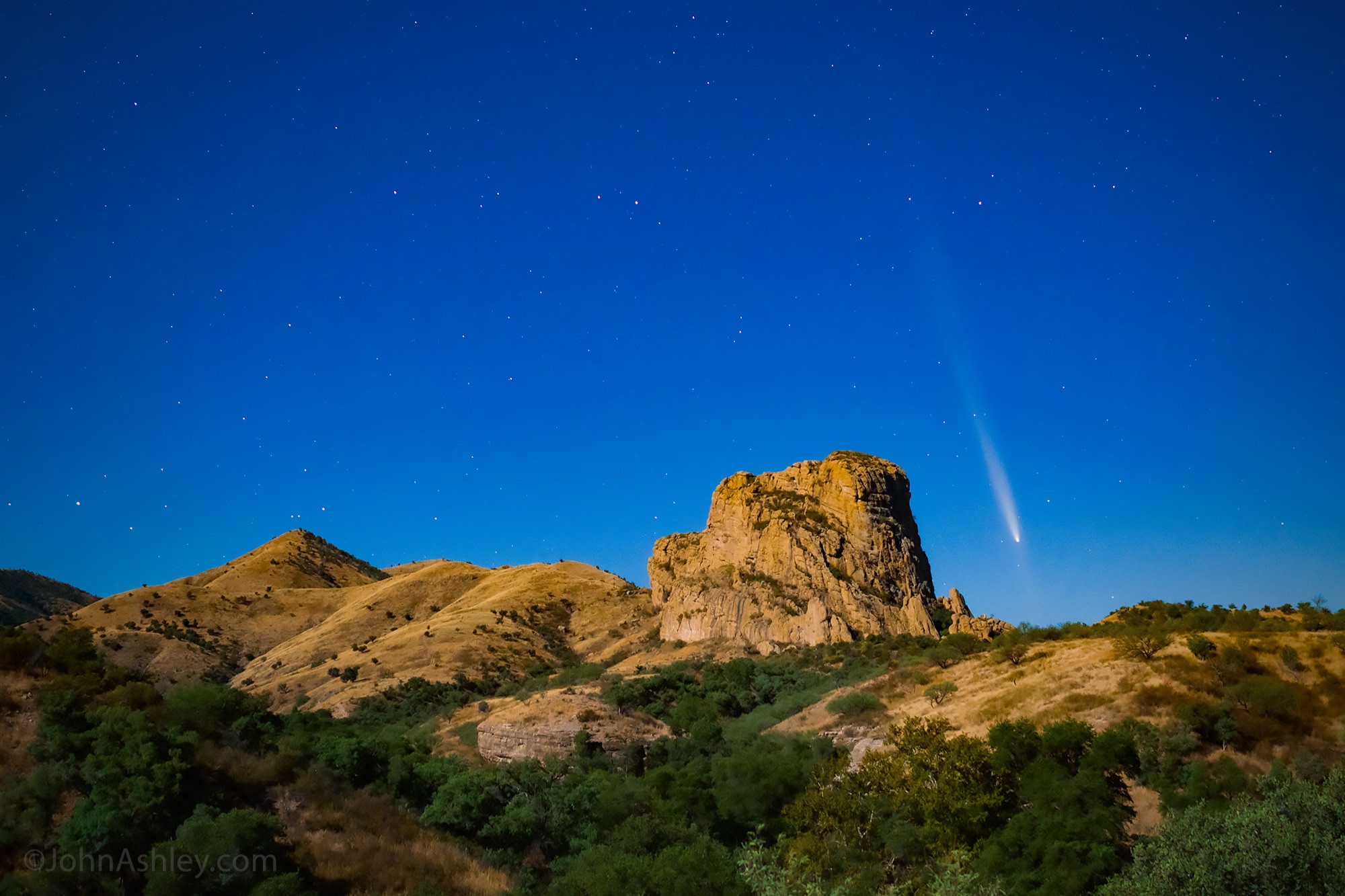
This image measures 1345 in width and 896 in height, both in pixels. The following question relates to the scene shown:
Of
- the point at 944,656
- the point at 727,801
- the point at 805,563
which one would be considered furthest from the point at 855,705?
the point at 805,563

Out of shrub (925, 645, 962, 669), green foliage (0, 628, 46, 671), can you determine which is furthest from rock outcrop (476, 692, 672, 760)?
green foliage (0, 628, 46, 671)

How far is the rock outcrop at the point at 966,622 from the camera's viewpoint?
6650 centimetres

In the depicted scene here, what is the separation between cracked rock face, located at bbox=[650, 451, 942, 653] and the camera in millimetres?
72875

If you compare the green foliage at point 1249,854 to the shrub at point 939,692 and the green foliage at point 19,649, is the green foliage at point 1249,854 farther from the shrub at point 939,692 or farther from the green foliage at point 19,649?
the green foliage at point 19,649

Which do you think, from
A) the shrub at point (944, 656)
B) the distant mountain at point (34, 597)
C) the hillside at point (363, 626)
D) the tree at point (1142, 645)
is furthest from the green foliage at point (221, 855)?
the distant mountain at point (34, 597)

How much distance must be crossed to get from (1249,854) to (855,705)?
26259 mm

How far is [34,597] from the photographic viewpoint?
431 feet

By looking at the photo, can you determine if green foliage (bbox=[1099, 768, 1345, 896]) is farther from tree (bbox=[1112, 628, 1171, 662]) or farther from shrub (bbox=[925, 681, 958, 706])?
shrub (bbox=[925, 681, 958, 706])

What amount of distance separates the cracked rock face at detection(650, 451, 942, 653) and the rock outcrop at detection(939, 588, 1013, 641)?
2.06m

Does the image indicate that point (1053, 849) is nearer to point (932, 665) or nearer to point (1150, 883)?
point (1150, 883)

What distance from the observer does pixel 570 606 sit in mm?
101312

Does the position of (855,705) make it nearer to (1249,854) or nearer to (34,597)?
(1249,854)

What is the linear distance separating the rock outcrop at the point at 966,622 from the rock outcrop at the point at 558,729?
1215 inches

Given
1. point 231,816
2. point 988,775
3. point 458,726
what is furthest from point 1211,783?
point 458,726
